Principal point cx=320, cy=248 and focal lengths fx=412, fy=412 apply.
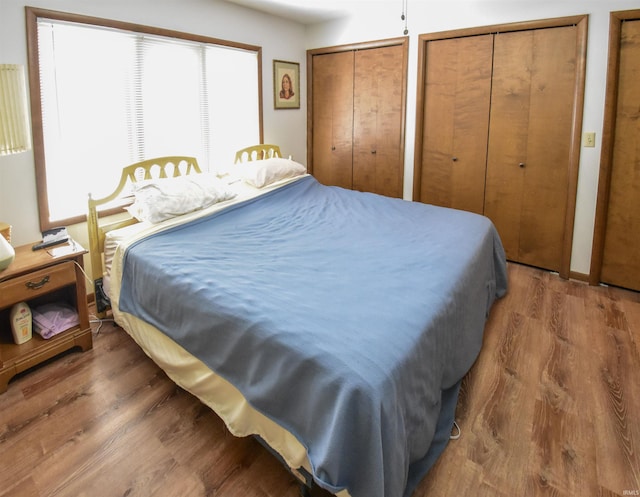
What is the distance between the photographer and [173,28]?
3066 millimetres

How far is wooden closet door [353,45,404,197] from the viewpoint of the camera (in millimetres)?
3902

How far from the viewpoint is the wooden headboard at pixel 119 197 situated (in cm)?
253

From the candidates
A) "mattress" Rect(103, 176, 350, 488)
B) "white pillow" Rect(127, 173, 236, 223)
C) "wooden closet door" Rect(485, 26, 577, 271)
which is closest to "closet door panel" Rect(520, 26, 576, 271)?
"wooden closet door" Rect(485, 26, 577, 271)

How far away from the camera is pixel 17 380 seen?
83.4 inches

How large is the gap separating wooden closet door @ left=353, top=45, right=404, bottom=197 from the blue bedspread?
4.83 ft

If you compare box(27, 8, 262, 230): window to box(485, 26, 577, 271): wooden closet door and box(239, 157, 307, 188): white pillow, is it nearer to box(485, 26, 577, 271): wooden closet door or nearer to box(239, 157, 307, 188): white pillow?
box(239, 157, 307, 188): white pillow

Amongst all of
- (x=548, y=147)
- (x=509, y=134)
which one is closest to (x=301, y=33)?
(x=509, y=134)

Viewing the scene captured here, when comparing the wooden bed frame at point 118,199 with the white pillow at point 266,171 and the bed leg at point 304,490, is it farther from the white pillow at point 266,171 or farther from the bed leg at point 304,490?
the bed leg at point 304,490

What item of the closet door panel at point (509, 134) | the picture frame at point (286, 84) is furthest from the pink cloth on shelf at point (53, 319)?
the closet door panel at point (509, 134)

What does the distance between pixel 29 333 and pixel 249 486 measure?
1512mm

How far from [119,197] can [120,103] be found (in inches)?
25.5

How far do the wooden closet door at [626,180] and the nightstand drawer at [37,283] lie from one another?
364 centimetres

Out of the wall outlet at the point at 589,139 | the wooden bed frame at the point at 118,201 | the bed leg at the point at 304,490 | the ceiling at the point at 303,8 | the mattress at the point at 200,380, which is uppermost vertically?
the ceiling at the point at 303,8

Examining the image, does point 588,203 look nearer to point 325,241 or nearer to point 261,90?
point 325,241
